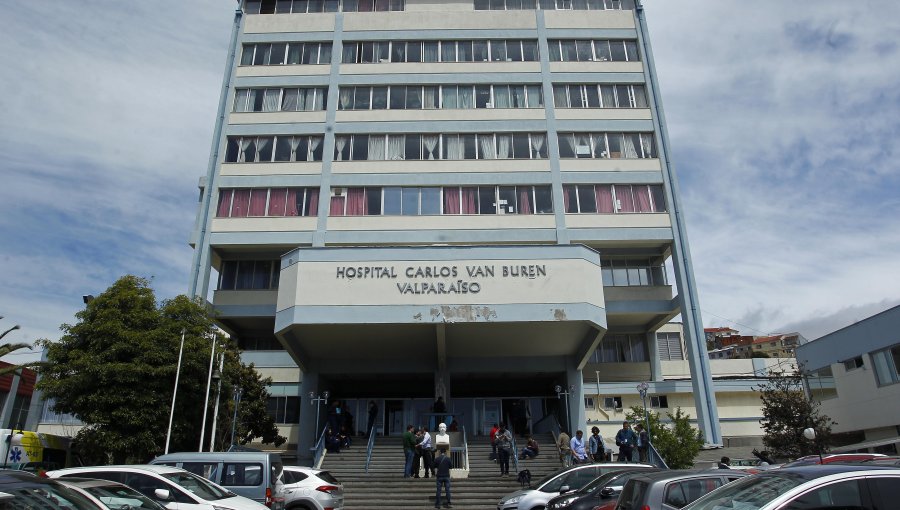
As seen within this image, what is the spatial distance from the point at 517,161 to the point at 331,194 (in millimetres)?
10079

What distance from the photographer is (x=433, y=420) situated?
24531 millimetres

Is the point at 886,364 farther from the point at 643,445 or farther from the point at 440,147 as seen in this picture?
the point at 440,147

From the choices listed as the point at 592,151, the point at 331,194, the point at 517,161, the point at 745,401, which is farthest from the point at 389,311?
the point at 745,401

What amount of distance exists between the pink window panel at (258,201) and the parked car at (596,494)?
80.1ft

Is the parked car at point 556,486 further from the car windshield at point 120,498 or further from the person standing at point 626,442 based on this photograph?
the car windshield at point 120,498

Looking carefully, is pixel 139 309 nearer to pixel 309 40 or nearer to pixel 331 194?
pixel 331 194

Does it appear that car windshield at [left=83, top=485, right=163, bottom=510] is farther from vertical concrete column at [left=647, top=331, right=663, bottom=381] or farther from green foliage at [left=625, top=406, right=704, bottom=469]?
vertical concrete column at [left=647, top=331, right=663, bottom=381]

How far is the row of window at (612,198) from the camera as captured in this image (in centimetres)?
3244

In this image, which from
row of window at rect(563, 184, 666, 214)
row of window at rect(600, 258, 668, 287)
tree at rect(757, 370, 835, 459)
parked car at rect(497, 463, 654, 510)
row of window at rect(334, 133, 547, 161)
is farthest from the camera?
row of window at rect(334, 133, 547, 161)

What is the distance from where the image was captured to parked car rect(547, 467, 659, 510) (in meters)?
11.3

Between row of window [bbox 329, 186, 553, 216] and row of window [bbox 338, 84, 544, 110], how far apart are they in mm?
5191

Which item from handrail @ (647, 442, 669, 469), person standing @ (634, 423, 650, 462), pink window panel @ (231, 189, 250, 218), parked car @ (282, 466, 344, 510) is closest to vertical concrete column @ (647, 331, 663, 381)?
person standing @ (634, 423, 650, 462)

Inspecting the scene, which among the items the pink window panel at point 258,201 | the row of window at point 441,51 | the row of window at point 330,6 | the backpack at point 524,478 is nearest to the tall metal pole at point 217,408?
the backpack at point 524,478

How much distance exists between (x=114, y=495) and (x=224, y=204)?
85.6 ft
